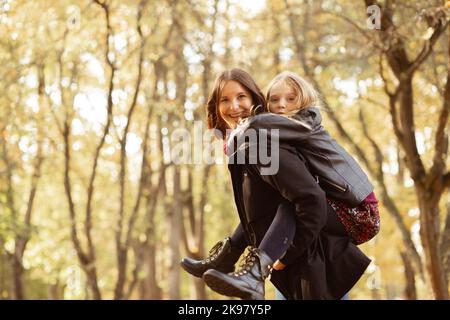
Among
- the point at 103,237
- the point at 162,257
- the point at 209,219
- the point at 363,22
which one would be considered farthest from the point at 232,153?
the point at 162,257

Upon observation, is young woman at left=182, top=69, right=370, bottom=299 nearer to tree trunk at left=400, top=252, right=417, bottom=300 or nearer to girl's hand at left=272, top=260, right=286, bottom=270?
girl's hand at left=272, top=260, right=286, bottom=270

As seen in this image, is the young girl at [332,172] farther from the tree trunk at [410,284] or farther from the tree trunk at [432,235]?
the tree trunk at [410,284]

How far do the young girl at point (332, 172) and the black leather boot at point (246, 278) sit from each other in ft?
0.60

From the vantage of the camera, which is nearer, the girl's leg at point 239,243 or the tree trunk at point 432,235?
the girl's leg at point 239,243

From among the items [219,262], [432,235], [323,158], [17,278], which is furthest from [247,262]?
[17,278]

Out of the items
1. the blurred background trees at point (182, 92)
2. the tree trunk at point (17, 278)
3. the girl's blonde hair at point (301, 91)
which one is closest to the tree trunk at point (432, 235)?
the blurred background trees at point (182, 92)

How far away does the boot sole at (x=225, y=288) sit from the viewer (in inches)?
116

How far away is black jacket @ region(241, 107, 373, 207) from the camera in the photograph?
10.4ft

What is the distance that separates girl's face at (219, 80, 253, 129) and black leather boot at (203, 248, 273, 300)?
0.84 metres

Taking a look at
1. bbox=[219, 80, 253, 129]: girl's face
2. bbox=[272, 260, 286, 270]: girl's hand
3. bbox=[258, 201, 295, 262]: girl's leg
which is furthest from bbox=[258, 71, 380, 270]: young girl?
bbox=[219, 80, 253, 129]: girl's face

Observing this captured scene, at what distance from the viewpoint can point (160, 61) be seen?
39.0 ft

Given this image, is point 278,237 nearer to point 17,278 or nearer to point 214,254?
point 214,254

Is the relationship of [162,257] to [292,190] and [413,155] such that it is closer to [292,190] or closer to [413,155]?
[413,155]

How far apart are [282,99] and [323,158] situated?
46 cm
